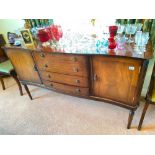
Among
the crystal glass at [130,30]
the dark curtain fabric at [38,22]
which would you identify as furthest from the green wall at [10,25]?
the crystal glass at [130,30]

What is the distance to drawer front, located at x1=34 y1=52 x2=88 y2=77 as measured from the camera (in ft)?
4.56

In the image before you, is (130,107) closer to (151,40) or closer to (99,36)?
(151,40)

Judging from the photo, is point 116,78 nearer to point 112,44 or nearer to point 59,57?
point 112,44

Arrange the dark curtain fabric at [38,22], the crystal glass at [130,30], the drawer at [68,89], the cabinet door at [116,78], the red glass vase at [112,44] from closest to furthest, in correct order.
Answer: the cabinet door at [116,78], the red glass vase at [112,44], the crystal glass at [130,30], the drawer at [68,89], the dark curtain fabric at [38,22]

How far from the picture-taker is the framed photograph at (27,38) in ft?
5.31

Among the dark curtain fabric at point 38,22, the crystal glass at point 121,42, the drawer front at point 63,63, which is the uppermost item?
the dark curtain fabric at point 38,22

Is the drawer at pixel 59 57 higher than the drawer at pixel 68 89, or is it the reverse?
the drawer at pixel 59 57

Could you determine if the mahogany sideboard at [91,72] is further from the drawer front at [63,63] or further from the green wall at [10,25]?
the green wall at [10,25]

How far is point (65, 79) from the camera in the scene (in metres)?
1.62

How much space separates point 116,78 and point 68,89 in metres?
0.60

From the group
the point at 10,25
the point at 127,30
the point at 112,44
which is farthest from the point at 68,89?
the point at 10,25

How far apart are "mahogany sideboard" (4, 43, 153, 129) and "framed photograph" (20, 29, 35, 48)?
3.5 inches

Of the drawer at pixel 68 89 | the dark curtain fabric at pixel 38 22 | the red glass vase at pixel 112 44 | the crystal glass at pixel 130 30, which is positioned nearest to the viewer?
the red glass vase at pixel 112 44
